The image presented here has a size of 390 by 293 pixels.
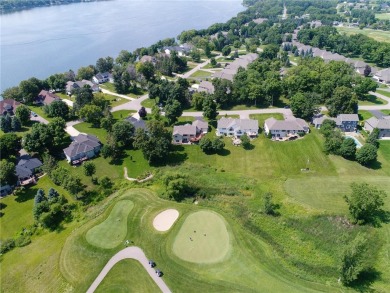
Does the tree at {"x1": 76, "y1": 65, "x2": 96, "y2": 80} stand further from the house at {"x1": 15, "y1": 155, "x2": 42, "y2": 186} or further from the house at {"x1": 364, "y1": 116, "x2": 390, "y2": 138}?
the house at {"x1": 364, "y1": 116, "x2": 390, "y2": 138}

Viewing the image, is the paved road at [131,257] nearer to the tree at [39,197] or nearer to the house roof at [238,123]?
the tree at [39,197]

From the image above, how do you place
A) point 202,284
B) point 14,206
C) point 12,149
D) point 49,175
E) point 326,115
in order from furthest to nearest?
point 326,115 → point 12,149 → point 49,175 → point 14,206 → point 202,284

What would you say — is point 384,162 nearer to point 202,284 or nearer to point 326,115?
point 326,115

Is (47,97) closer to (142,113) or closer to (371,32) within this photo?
(142,113)

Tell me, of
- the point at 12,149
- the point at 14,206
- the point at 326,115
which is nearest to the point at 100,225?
the point at 14,206

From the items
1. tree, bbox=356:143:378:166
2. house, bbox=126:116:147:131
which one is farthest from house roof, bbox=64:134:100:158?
tree, bbox=356:143:378:166

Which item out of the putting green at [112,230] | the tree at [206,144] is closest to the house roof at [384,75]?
the tree at [206,144]

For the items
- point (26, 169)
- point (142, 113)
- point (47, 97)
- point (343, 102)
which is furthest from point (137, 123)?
point (343, 102)
